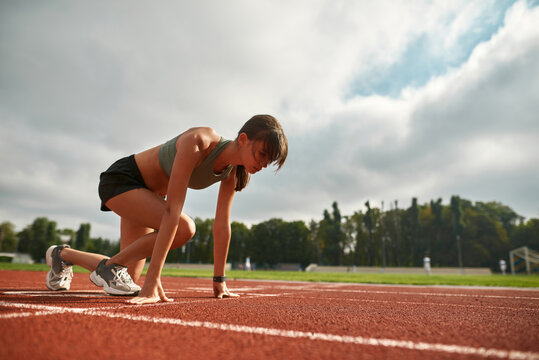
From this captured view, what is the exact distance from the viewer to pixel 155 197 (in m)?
3.25

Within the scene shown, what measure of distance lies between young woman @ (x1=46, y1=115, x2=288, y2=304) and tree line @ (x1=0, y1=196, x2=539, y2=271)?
65012mm

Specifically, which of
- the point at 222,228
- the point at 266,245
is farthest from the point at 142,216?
the point at 266,245

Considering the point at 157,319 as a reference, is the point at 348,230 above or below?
above

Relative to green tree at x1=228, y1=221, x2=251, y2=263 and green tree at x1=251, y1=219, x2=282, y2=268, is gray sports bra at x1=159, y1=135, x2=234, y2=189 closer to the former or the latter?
green tree at x1=228, y1=221, x2=251, y2=263

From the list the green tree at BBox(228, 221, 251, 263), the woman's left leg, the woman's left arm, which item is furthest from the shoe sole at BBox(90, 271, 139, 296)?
the green tree at BBox(228, 221, 251, 263)

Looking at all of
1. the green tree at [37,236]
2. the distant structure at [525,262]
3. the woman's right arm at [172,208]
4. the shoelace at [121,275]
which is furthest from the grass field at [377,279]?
the green tree at [37,236]

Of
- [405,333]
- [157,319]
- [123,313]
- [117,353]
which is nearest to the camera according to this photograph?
[117,353]

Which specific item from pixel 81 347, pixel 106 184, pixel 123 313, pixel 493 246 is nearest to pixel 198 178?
pixel 106 184

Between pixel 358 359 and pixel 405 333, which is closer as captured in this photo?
pixel 358 359

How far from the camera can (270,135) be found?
291 cm

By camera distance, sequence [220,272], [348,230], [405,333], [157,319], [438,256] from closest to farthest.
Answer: [405,333] < [157,319] < [220,272] < [438,256] < [348,230]

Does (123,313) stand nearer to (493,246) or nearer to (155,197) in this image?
(155,197)

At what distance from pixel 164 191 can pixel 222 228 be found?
779 millimetres

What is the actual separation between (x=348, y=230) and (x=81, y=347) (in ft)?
246
